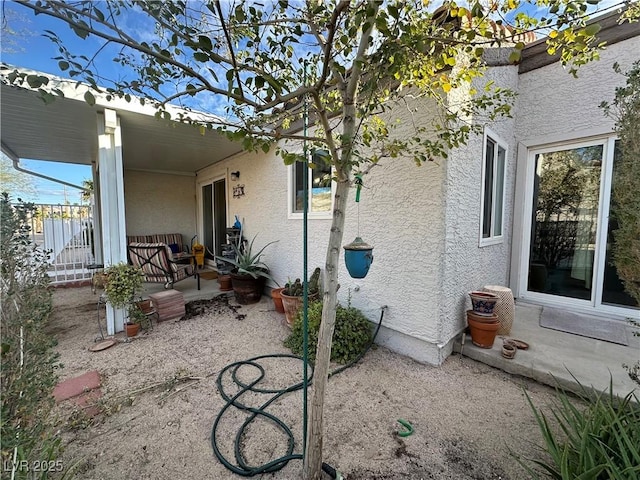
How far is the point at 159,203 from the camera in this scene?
25.8 ft

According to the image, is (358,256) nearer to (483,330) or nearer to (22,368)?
(483,330)

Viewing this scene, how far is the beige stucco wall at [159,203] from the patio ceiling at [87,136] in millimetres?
418

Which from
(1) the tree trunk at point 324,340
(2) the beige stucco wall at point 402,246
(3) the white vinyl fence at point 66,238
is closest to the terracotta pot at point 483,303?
(2) the beige stucco wall at point 402,246

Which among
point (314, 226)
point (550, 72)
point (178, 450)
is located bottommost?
point (178, 450)

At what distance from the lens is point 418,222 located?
3.02m

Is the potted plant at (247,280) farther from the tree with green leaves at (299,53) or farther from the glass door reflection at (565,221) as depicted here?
the glass door reflection at (565,221)

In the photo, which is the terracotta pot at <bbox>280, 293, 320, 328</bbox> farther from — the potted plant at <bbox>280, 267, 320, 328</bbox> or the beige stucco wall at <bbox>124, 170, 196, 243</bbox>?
the beige stucco wall at <bbox>124, 170, 196, 243</bbox>

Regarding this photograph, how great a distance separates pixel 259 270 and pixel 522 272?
4.55 m

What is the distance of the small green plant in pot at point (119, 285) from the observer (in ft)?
12.1

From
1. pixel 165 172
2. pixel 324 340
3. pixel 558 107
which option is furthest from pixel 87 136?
pixel 558 107

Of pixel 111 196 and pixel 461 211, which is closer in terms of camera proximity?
pixel 461 211

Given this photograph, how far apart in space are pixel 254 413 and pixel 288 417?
0.28 m

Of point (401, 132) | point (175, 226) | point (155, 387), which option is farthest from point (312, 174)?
point (175, 226)

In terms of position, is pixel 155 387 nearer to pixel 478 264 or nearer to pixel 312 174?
pixel 312 174
